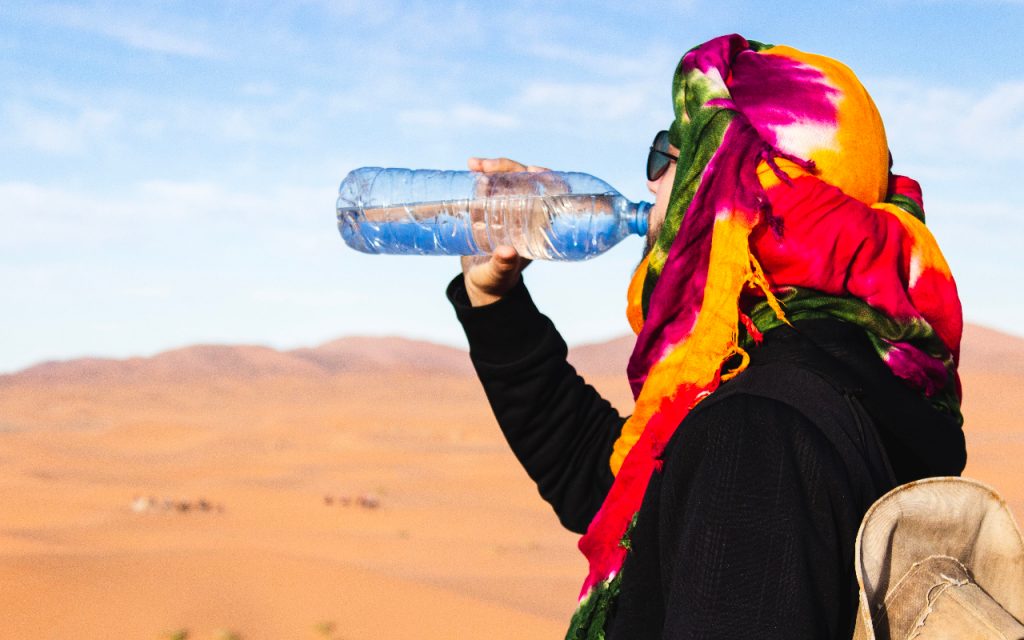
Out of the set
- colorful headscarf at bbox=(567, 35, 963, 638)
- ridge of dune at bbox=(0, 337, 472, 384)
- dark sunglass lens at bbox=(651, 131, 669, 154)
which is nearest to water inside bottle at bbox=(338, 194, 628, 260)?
dark sunglass lens at bbox=(651, 131, 669, 154)

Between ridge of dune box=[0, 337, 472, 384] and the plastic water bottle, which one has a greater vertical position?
the plastic water bottle

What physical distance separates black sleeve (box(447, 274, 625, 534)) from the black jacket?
2.86 ft

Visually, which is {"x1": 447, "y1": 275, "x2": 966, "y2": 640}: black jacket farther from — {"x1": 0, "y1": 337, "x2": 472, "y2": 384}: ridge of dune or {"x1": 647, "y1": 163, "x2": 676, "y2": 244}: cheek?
{"x1": 0, "y1": 337, "x2": 472, "y2": 384}: ridge of dune

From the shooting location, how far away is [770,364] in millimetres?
1859

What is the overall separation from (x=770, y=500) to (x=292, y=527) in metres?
12.1

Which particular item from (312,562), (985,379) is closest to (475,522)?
(312,562)

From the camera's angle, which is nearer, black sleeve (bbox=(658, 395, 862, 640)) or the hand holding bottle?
black sleeve (bbox=(658, 395, 862, 640))

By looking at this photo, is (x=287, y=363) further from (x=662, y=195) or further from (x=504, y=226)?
(x=662, y=195)

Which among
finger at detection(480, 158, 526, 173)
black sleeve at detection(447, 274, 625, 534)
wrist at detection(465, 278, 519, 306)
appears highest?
finger at detection(480, 158, 526, 173)

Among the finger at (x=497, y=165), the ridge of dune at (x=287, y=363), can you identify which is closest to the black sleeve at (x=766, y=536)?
the finger at (x=497, y=165)

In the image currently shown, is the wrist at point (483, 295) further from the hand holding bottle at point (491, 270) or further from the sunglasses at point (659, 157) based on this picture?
the sunglasses at point (659, 157)

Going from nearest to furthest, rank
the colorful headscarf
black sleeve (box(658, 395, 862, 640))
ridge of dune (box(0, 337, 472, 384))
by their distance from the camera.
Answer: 1. black sleeve (box(658, 395, 862, 640))
2. the colorful headscarf
3. ridge of dune (box(0, 337, 472, 384))

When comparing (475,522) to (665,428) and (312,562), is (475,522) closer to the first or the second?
(312,562)

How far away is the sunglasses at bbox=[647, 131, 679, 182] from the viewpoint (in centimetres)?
234
